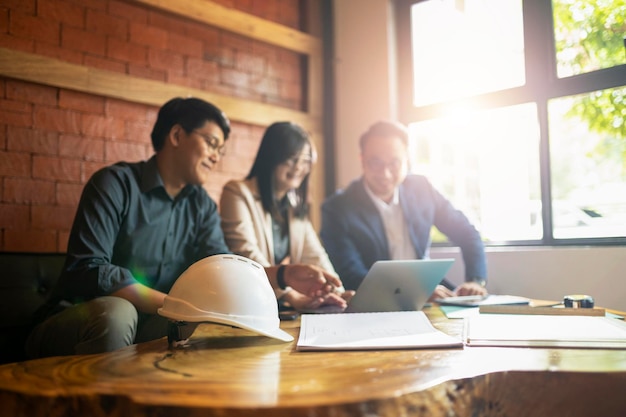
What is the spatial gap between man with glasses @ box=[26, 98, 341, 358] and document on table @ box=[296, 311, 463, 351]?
0.95 feet

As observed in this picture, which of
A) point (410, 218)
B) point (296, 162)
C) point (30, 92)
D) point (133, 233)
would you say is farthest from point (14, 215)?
point (410, 218)

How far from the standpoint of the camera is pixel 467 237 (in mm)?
2789

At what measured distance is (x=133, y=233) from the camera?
1873 mm

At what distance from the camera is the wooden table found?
649 mm

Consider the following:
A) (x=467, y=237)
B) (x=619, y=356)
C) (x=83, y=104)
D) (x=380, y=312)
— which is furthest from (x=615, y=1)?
(x=83, y=104)

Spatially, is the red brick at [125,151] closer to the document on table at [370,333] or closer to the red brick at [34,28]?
the red brick at [34,28]

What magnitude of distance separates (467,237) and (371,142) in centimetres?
70

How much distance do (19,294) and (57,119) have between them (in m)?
0.79

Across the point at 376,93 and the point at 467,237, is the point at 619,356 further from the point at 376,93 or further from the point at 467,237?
the point at 376,93

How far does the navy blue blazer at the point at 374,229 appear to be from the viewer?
8.71 ft

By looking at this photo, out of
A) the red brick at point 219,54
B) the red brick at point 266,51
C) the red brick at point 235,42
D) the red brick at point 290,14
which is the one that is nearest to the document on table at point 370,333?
the red brick at point 219,54

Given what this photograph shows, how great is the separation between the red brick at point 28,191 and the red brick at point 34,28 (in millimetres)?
604

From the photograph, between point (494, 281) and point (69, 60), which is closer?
point (69, 60)

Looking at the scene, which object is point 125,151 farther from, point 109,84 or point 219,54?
point 219,54
